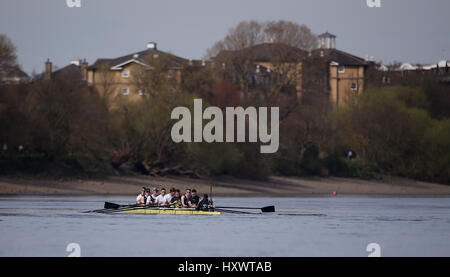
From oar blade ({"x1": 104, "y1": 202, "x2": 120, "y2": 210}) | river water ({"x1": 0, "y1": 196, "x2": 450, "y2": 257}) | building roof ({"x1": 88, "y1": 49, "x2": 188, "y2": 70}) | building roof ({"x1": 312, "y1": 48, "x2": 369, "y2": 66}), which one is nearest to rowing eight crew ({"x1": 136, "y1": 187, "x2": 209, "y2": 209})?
river water ({"x1": 0, "y1": 196, "x2": 450, "y2": 257})

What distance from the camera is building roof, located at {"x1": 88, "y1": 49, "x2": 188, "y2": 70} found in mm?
70438

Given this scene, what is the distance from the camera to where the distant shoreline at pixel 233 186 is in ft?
183

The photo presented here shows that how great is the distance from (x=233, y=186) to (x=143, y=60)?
29978 millimetres

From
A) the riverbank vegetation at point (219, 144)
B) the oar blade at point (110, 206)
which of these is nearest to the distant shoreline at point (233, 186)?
the riverbank vegetation at point (219, 144)

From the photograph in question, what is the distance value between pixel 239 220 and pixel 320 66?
136ft

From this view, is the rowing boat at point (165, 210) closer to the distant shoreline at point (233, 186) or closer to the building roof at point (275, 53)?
the distant shoreline at point (233, 186)

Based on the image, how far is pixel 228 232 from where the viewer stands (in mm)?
34969

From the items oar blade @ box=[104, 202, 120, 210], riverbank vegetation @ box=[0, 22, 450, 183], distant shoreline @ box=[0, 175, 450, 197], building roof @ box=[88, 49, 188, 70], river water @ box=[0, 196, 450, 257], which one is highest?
building roof @ box=[88, 49, 188, 70]

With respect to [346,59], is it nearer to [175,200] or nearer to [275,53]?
[275,53]

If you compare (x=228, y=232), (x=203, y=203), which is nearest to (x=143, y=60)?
(x=203, y=203)

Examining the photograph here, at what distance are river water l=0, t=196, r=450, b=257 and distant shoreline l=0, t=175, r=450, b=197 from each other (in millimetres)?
6400

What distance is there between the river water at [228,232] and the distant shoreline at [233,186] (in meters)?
6.40

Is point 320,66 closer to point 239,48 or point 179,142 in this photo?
point 239,48

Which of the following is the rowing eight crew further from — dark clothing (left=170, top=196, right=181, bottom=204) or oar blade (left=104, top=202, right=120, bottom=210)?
oar blade (left=104, top=202, right=120, bottom=210)
